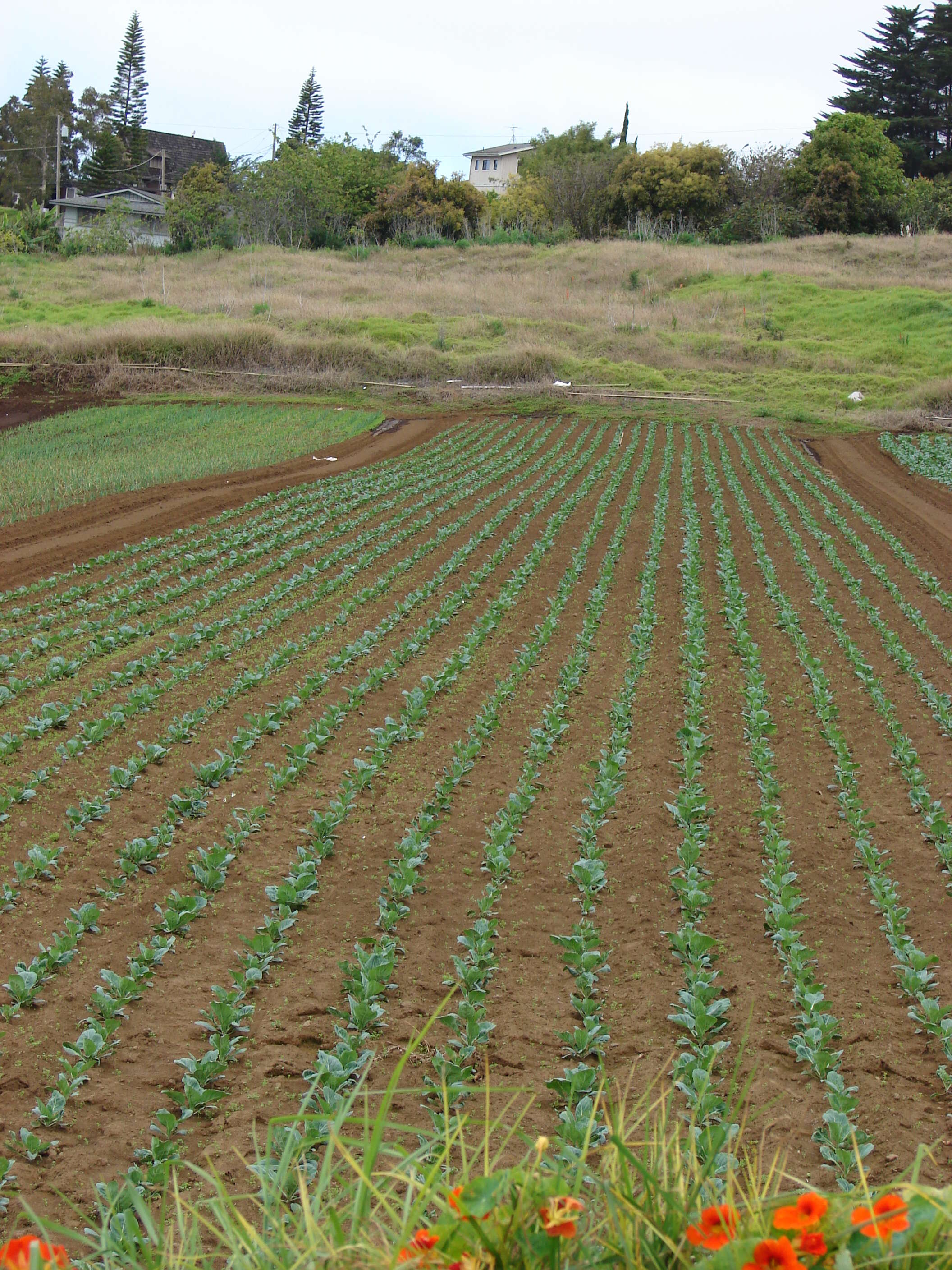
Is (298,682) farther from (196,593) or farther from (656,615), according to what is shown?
(656,615)

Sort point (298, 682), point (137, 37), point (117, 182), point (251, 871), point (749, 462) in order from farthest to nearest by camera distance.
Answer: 1. point (137, 37)
2. point (117, 182)
3. point (749, 462)
4. point (298, 682)
5. point (251, 871)

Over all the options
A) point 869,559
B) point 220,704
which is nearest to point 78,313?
point 869,559

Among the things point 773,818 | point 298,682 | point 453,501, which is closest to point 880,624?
point 773,818

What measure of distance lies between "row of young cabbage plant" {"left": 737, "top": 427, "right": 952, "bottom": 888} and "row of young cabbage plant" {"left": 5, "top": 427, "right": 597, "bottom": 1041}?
392cm

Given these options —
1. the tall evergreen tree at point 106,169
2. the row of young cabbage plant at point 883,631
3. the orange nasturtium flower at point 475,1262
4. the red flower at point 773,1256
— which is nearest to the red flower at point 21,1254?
the orange nasturtium flower at point 475,1262

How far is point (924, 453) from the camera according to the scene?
2139 centimetres

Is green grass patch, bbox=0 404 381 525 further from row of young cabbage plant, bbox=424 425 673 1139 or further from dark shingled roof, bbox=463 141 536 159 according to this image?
dark shingled roof, bbox=463 141 536 159

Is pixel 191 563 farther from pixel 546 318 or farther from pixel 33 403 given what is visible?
pixel 546 318

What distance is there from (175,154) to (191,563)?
7417 cm

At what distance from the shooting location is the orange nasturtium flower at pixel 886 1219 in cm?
153

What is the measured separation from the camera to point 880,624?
10.7m

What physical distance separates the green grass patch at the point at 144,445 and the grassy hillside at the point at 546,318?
15.5ft

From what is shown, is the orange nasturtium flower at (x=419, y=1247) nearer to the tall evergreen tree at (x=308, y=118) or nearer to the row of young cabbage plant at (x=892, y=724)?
the row of young cabbage plant at (x=892, y=724)

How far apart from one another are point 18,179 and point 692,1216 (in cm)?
7919
